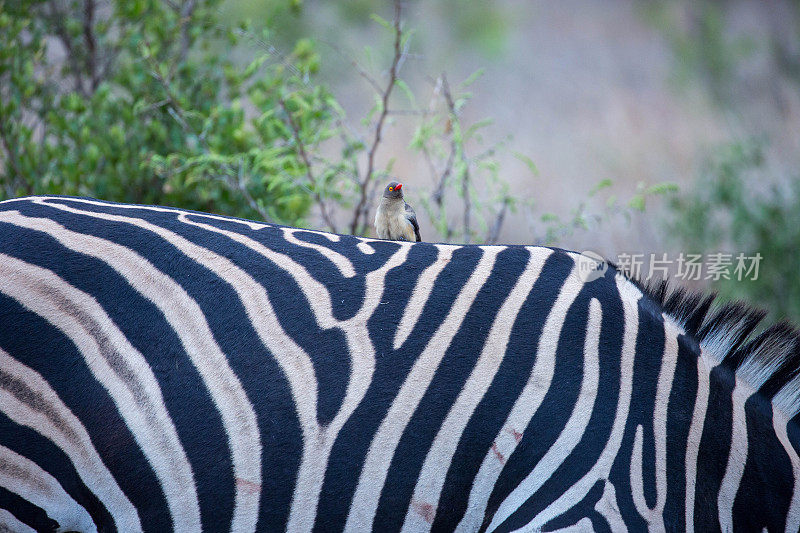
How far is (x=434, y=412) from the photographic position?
176 centimetres

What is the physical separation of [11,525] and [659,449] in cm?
156

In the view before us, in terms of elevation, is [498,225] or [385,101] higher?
[385,101]

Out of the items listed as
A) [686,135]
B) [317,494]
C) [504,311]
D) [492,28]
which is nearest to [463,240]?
[504,311]

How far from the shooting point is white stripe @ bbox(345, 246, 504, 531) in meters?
1.72

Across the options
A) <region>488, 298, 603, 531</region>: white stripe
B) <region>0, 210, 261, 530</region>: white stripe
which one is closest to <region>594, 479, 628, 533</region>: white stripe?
<region>488, 298, 603, 531</region>: white stripe

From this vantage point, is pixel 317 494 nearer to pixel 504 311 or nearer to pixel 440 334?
pixel 440 334

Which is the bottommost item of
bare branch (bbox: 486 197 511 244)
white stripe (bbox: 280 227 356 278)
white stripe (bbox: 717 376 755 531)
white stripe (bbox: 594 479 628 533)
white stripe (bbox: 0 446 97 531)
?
white stripe (bbox: 0 446 97 531)

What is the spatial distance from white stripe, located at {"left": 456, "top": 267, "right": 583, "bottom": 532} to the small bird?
1106 mm

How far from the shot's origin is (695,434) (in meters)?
1.79

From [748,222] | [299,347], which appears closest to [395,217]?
[299,347]

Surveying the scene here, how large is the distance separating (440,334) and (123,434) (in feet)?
2.65

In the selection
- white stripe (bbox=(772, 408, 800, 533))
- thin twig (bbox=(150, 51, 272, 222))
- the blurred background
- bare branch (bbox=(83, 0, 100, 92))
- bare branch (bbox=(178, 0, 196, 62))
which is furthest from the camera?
bare branch (bbox=(83, 0, 100, 92))

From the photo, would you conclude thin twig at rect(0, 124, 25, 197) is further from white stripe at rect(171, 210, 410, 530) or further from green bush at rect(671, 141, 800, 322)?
green bush at rect(671, 141, 800, 322)

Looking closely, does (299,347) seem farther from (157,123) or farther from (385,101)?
(157,123)
